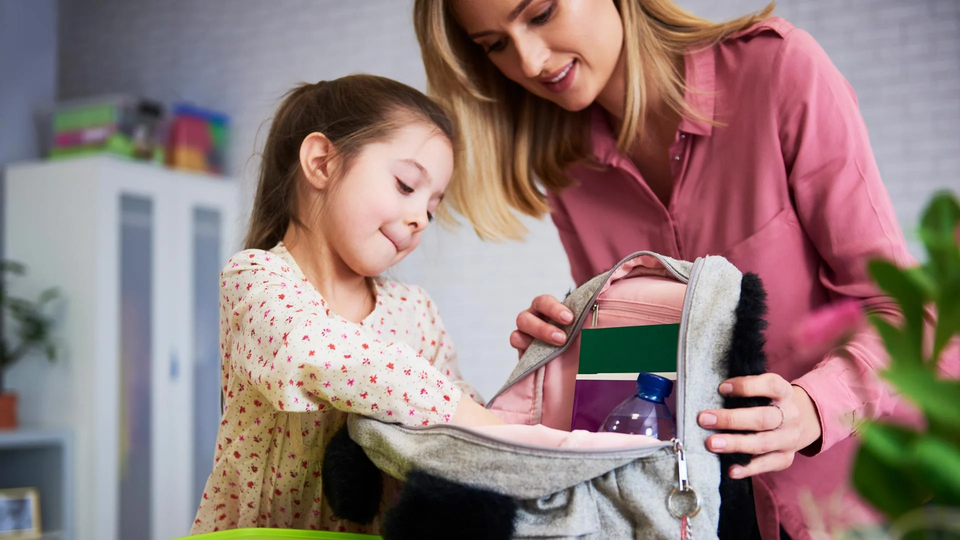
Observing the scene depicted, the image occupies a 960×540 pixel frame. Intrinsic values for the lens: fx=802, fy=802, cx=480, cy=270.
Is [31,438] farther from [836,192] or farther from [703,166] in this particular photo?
[836,192]

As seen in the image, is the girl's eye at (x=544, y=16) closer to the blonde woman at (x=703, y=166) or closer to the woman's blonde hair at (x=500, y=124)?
the blonde woman at (x=703, y=166)

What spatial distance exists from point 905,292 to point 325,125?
0.87 m

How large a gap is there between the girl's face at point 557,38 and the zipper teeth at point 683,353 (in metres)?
0.43

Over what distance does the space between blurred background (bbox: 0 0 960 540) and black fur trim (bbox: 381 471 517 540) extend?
235cm

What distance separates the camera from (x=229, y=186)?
3.66 metres

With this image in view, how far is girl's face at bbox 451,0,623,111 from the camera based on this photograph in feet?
3.41

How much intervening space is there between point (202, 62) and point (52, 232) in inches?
45.0

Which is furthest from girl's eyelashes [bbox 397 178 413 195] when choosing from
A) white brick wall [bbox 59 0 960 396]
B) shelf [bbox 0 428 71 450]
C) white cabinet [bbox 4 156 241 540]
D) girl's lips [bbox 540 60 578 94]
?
shelf [bbox 0 428 71 450]

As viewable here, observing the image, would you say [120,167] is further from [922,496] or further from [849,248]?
[922,496]

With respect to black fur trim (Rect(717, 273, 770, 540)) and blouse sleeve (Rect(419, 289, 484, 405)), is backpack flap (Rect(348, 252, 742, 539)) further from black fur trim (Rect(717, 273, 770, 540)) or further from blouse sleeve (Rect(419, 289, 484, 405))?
blouse sleeve (Rect(419, 289, 484, 405))

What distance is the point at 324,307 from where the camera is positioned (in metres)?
0.87

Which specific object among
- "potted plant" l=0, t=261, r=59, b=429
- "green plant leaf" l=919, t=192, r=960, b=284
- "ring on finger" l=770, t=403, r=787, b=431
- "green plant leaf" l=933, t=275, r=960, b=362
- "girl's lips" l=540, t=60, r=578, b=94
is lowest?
A: "potted plant" l=0, t=261, r=59, b=429

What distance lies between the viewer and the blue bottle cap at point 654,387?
2.27 feet

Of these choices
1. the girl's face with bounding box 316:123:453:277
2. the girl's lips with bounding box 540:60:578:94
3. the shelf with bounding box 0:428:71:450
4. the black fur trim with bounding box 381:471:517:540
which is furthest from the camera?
the shelf with bounding box 0:428:71:450
